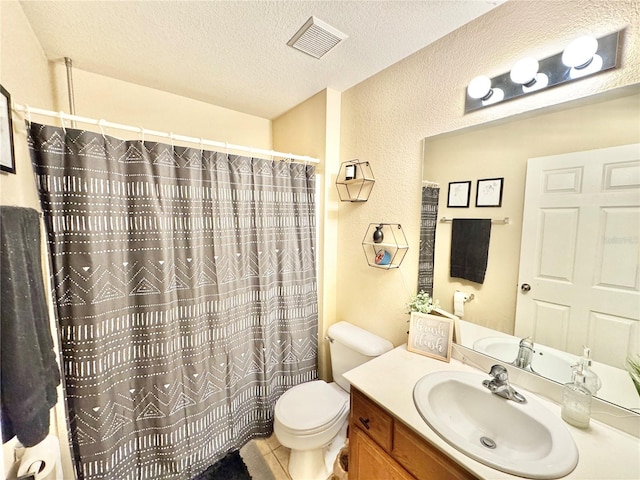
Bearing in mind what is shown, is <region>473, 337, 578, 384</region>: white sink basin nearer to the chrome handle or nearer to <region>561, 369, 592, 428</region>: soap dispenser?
<region>561, 369, 592, 428</region>: soap dispenser

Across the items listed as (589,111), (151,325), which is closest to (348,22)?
(589,111)

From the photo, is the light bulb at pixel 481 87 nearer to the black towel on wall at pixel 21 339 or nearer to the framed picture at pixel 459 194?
the framed picture at pixel 459 194

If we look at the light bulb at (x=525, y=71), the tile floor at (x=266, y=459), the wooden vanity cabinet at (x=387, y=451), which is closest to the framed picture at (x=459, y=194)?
the light bulb at (x=525, y=71)

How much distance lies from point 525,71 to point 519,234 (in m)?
0.67

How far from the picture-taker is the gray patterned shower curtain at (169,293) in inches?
45.3

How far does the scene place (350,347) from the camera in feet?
5.56

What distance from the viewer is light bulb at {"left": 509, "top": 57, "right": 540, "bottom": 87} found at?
1021 mm

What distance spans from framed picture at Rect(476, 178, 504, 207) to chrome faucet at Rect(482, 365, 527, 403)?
0.72 m

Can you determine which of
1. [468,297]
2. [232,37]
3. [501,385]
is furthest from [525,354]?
[232,37]

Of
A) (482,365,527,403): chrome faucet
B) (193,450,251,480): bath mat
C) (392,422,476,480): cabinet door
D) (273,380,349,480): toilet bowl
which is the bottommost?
(193,450,251,480): bath mat

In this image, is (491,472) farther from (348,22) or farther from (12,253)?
(348,22)

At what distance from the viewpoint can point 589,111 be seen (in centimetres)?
94

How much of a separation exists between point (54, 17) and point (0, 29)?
14.6 inches

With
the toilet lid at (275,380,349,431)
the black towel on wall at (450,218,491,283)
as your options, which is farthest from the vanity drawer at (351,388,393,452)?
the black towel on wall at (450,218,491,283)
